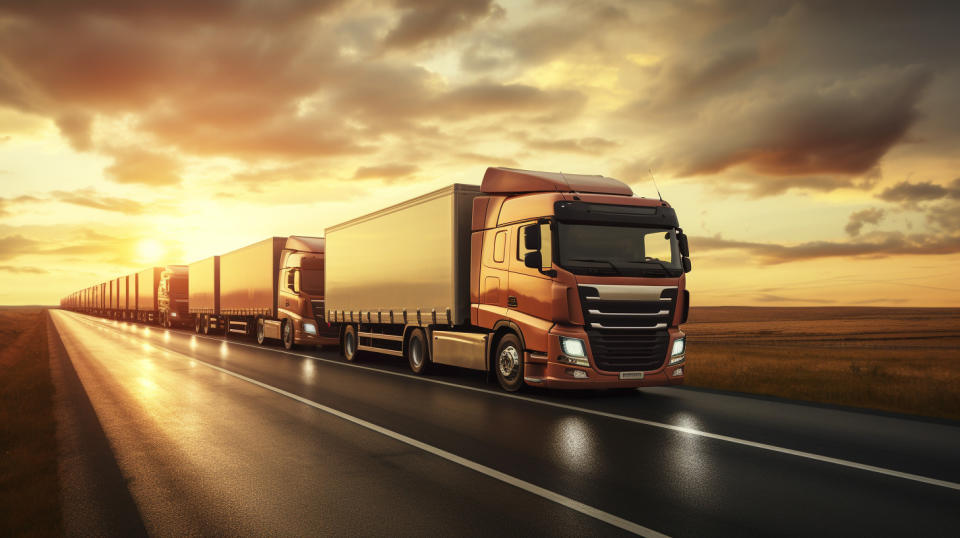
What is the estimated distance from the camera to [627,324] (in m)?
11.0

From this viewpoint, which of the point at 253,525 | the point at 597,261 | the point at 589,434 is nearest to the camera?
the point at 253,525

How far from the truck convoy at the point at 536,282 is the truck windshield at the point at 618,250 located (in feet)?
0.06

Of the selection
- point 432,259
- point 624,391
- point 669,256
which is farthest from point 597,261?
point 432,259

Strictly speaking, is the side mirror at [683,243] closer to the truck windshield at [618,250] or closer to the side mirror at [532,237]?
the truck windshield at [618,250]

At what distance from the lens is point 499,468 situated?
Answer: 6.38m

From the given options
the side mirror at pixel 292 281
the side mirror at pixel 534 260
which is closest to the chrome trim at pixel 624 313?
the side mirror at pixel 534 260

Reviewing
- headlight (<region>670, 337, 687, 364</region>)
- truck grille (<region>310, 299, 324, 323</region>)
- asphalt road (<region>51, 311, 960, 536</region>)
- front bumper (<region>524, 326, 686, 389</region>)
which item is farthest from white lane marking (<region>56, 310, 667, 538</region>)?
truck grille (<region>310, 299, 324, 323</region>)

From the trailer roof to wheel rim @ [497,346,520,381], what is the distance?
2.74 meters

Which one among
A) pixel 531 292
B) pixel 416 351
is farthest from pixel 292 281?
pixel 531 292

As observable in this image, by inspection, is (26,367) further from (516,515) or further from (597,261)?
(516,515)

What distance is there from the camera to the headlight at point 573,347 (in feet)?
35.1

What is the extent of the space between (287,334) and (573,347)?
16.0 m

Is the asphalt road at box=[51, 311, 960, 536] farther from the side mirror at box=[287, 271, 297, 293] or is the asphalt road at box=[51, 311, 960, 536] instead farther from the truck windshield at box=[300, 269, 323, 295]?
the side mirror at box=[287, 271, 297, 293]

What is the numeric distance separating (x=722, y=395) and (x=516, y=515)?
8.00m
